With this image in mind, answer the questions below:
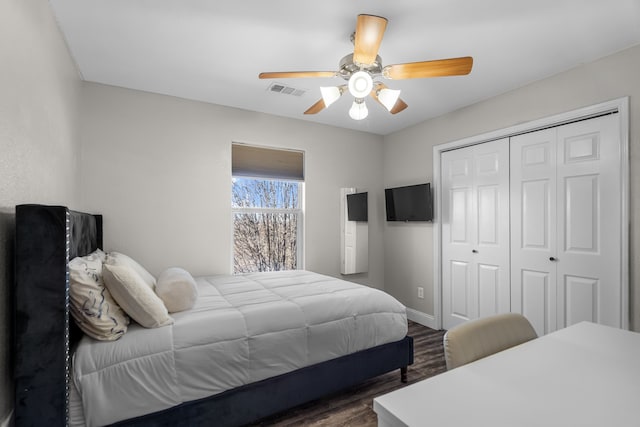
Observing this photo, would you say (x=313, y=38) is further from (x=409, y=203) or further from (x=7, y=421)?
(x=7, y=421)

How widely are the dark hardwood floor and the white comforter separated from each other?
378 millimetres

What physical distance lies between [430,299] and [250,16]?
352 cm

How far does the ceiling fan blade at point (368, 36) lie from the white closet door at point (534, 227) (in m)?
1.97

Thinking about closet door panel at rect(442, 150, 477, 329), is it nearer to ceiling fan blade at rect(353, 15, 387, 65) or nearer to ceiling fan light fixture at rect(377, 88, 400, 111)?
ceiling fan light fixture at rect(377, 88, 400, 111)

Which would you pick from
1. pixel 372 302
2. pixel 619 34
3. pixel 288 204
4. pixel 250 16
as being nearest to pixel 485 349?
pixel 372 302

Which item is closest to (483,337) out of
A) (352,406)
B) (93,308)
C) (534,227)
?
(352,406)

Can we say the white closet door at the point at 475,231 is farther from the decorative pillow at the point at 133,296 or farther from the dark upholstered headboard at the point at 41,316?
the dark upholstered headboard at the point at 41,316

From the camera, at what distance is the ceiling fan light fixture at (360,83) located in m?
1.84

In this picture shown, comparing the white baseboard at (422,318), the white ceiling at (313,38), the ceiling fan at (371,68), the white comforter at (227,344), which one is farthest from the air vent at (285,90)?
the white baseboard at (422,318)

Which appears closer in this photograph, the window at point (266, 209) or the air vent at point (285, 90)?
the air vent at point (285, 90)

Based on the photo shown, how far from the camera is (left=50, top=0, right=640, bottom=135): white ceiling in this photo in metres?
1.83

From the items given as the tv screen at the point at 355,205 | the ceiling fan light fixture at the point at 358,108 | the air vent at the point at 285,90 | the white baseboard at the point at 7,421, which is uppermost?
the air vent at the point at 285,90

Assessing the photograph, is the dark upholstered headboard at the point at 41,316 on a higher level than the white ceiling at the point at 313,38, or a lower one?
lower

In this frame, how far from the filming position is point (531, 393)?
919mm
